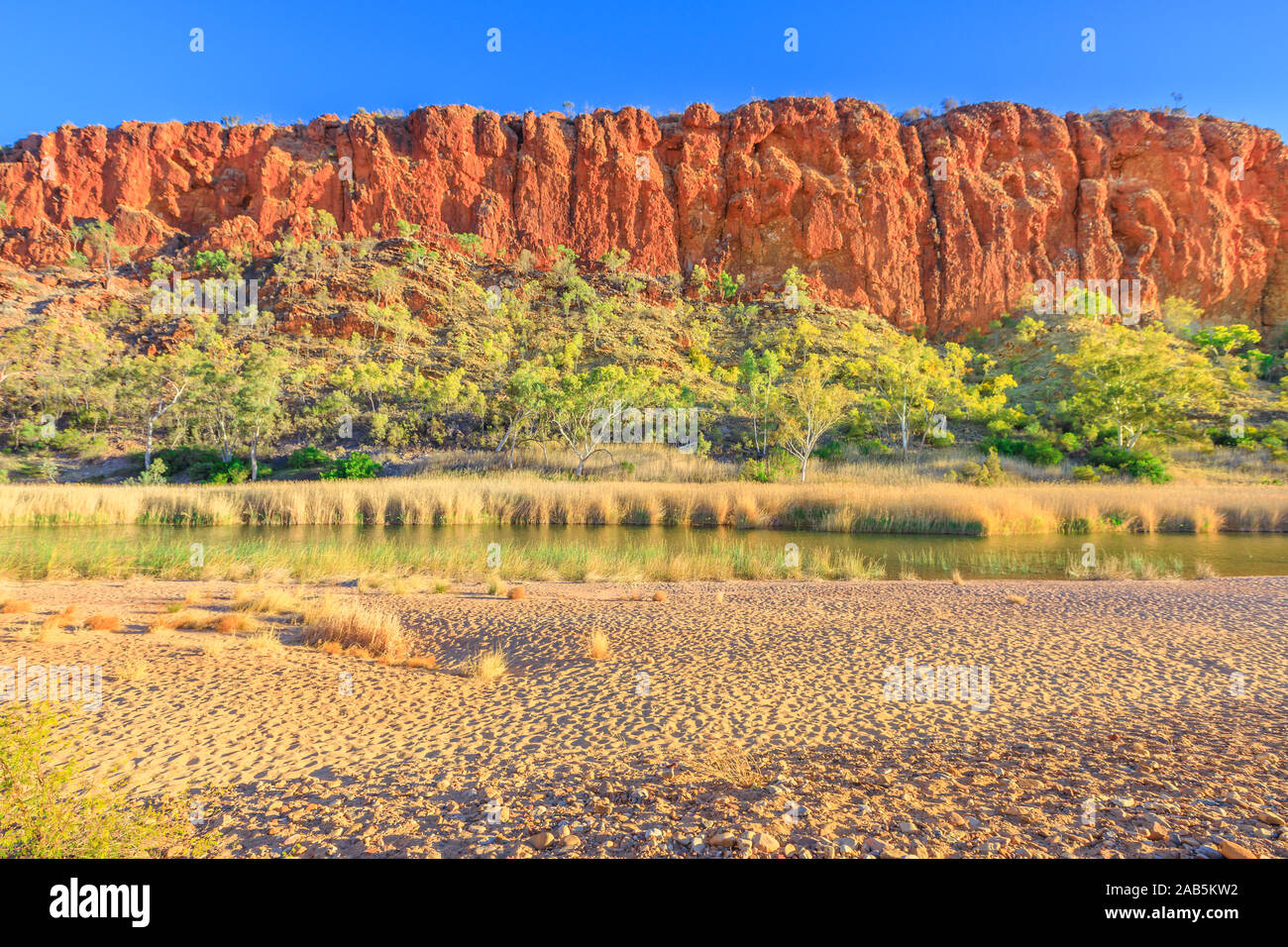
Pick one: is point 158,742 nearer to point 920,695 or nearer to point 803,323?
point 920,695

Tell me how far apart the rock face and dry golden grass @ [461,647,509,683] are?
5887 cm

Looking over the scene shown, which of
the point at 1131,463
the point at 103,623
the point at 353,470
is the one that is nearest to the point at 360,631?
the point at 103,623

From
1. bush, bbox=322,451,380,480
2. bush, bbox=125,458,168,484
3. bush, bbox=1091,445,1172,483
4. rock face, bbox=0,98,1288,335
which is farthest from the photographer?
rock face, bbox=0,98,1288,335

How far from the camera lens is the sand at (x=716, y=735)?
286 centimetres

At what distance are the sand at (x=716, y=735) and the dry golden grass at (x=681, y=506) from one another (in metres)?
10.7

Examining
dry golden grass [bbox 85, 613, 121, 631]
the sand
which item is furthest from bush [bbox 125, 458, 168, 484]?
dry golden grass [bbox 85, 613, 121, 631]

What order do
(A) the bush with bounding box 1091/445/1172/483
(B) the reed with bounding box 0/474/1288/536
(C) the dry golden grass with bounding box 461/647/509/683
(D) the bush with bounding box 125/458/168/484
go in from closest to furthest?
(C) the dry golden grass with bounding box 461/647/509/683 → (B) the reed with bounding box 0/474/1288/536 → (A) the bush with bounding box 1091/445/1172/483 → (D) the bush with bounding box 125/458/168/484

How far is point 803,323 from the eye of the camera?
1994 inches

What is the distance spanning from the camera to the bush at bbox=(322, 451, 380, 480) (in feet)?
96.2

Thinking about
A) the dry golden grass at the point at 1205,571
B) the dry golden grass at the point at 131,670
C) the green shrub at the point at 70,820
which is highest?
the green shrub at the point at 70,820

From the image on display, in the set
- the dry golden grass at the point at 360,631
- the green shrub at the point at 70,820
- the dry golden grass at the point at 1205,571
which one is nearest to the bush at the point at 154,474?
the dry golden grass at the point at 360,631

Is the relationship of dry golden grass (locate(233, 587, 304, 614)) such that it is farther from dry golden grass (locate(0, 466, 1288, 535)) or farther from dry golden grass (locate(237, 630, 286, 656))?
dry golden grass (locate(0, 466, 1288, 535))

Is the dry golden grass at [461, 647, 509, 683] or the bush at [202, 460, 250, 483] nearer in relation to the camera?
the dry golden grass at [461, 647, 509, 683]

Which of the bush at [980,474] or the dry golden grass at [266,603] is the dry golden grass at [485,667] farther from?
the bush at [980,474]
